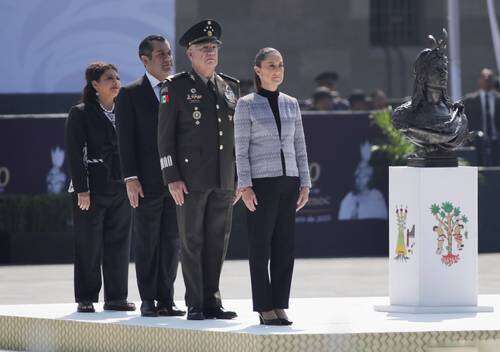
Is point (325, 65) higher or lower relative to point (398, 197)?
higher

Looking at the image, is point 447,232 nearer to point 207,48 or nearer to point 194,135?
point 194,135

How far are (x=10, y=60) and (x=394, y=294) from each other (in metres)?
10.3

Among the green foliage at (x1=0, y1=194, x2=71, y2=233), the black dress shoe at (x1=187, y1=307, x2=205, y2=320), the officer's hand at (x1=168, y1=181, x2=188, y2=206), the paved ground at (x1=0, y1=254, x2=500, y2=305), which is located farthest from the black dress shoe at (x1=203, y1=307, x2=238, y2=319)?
the green foliage at (x1=0, y1=194, x2=71, y2=233)

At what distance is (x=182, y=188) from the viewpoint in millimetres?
11977

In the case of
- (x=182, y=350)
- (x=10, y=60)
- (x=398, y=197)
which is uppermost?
(x=10, y=60)

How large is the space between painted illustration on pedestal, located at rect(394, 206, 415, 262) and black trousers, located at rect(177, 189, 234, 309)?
1.31 m

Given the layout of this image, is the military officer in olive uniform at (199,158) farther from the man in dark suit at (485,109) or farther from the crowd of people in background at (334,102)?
the man in dark suit at (485,109)

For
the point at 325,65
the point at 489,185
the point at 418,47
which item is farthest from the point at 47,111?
the point at 418,47

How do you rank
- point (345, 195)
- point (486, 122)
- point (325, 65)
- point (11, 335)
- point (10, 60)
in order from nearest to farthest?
point (11, 335) < point (345, 195) < point (10, 60) < point (486, 122) < point (325, 65)

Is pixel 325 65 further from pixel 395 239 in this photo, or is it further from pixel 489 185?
pixel 395 239

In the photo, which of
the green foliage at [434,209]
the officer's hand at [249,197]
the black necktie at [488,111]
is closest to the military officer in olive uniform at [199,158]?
the officer's hand at [249,197]

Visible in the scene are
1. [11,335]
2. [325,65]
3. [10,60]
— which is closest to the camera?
[11,335]

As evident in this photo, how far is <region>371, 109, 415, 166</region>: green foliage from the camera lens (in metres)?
20.0

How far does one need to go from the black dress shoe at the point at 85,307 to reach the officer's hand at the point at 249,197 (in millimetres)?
1728
